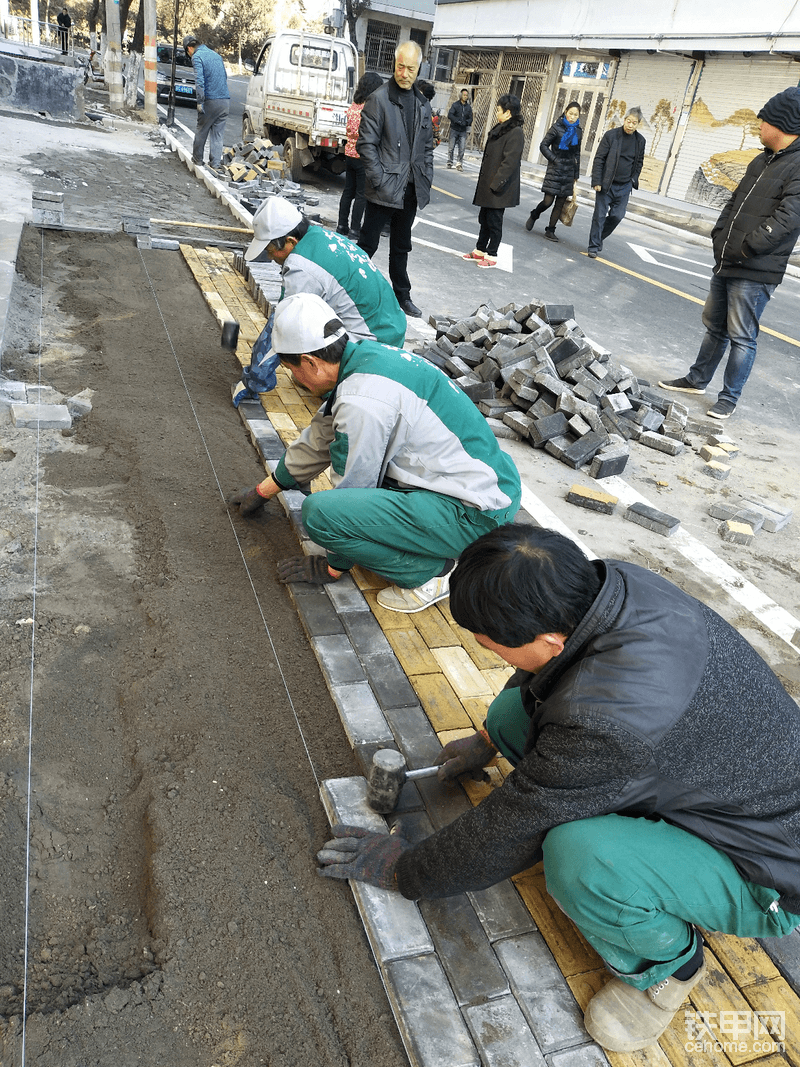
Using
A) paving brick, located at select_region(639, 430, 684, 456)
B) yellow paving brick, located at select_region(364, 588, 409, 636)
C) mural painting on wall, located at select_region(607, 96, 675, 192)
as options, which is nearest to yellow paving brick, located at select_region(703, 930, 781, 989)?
yellow paving brick, located at select_region(364, 588, 409, 636)

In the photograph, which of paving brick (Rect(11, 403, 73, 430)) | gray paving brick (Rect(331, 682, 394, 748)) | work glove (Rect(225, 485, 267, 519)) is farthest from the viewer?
paving brick (Rect(11, 403, 73, 430))

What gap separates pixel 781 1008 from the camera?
1986 mm

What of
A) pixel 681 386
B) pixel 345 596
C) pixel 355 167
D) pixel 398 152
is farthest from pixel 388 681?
pixel 355 167

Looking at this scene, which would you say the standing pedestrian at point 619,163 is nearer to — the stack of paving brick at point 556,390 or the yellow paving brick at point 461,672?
the stack of paving brick at point 556,390

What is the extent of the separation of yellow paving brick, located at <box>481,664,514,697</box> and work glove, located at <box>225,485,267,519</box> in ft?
4.49

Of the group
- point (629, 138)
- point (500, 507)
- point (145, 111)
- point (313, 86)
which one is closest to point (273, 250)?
point (500, 507)

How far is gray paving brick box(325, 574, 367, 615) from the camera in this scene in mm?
3221

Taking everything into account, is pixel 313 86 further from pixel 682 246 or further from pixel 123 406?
pixel 123 406

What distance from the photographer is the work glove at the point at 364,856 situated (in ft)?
6.84

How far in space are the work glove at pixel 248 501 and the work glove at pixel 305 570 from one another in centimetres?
41

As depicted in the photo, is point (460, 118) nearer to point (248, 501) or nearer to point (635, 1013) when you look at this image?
point (248, 501)

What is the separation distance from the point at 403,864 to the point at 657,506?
334 centimetres

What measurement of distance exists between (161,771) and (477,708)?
114 centimetres

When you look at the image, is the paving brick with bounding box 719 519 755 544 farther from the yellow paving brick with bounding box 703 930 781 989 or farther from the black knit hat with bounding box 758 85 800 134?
the black knit hat with bounding box 758 85 800 134
